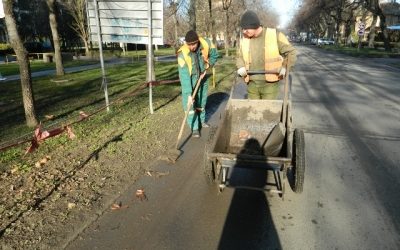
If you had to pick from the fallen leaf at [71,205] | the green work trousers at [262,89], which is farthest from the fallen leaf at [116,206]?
the green work trousers at [262,89]

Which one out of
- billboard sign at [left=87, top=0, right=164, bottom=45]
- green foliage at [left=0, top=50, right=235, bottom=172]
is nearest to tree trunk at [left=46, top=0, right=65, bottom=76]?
green foliage at [left=0, top=50, right=235, bottom=172]

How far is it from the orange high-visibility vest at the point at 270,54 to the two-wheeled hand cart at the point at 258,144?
0.31m

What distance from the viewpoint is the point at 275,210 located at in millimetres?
4117

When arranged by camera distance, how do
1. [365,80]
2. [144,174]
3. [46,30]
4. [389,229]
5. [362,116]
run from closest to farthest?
1. [389,229]
2. [144,174]
3. [362,116]
4. [365,80]
5. [46,30]

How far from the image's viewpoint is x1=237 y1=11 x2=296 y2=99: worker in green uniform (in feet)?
17.6

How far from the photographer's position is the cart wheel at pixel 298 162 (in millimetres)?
4180

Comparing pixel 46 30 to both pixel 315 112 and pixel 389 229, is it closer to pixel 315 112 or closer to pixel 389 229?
pixel 315 112

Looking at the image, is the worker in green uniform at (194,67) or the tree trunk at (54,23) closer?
the worker in green uniform at (194,67)

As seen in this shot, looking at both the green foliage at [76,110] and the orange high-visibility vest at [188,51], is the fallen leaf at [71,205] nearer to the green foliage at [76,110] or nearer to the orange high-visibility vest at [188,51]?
the green foliage at [76,110]

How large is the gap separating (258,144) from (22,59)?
17.2 feet

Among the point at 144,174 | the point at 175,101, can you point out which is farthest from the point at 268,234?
the point at 175,101

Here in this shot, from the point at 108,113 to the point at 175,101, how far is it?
2.44 metres

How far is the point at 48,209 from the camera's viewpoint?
167 inches

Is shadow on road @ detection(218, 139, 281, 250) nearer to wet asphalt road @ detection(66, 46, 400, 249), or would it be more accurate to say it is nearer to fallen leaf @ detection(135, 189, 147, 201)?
wet asphalt road @ detection(66, 46, 400, 249)
